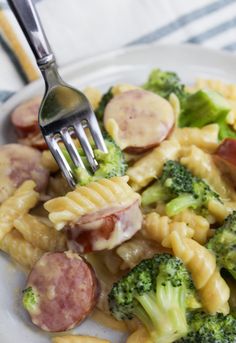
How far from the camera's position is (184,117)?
10.3 ft

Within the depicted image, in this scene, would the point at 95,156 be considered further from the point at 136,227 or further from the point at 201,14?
the point at 201,14

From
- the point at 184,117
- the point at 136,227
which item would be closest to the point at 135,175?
the point at 136,227

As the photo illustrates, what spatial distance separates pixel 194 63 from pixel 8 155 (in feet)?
4.78

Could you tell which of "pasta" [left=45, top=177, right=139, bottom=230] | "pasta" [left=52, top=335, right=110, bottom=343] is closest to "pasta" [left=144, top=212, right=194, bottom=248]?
"pasta" [left=45, top=177, right=139, bottom=230]

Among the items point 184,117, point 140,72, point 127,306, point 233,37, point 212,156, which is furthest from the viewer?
point 233,37

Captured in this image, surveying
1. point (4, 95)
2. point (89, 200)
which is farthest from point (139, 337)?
point (4, 95)

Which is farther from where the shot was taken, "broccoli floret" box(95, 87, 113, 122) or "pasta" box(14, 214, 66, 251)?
"broccoli floret" box(95, 87, 113, 122)

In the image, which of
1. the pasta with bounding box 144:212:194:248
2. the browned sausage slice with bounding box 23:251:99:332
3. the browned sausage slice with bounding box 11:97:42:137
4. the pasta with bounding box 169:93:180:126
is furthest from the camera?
the browned sausage slice with bounding box 11:97:42:137

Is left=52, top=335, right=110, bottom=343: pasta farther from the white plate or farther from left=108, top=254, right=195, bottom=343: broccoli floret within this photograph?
the white plate

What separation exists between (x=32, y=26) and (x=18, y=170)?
0.71 meters

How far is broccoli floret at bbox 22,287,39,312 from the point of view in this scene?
2.34 meters

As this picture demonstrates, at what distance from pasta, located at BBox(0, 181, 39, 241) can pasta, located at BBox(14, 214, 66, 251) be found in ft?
0.12

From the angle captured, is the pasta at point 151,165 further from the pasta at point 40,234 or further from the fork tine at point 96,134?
the pasta at point 40,234

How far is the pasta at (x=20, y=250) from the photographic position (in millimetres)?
2582
